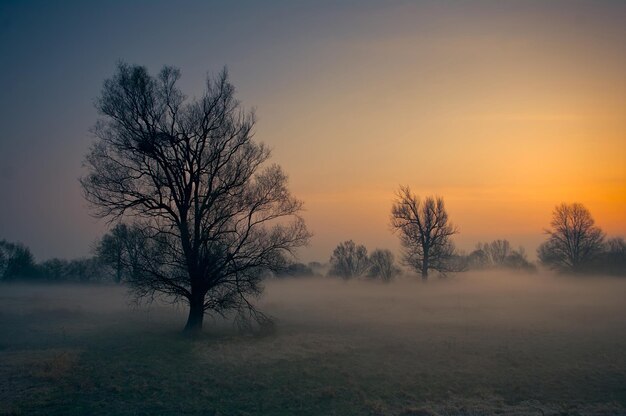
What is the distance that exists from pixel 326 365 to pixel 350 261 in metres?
50.0

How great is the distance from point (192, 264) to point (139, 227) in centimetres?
323

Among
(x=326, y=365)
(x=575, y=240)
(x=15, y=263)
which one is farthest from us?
(x=15, y=263)

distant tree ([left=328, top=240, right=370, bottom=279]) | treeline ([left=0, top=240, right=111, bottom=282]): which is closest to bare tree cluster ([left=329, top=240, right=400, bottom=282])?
distant tree ([left=328, top=240, right=370, bottom=279])

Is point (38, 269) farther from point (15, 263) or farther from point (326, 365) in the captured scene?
point (326, 365)

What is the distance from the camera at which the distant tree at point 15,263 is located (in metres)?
67.0

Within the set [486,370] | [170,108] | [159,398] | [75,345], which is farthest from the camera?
[170,108]

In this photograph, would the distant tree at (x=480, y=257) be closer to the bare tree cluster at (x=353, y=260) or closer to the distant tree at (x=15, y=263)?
the bare tree cluster at (x=353, y=260)

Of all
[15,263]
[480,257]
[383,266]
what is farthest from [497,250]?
[15,263]

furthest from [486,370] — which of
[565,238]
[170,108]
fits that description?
[565,238]

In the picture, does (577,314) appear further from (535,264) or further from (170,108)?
(535,264)

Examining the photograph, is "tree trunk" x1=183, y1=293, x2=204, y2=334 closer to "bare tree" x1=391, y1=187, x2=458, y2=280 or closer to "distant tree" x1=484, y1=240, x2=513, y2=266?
"bare tree" x1=391, y1=187, x2=458, y2=280

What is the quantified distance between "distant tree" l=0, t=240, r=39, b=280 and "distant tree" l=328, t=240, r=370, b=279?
54.0 m

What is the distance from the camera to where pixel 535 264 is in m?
70.0

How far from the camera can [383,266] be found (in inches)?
2178
